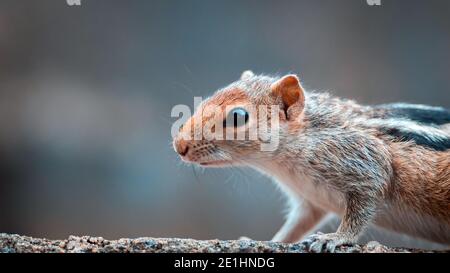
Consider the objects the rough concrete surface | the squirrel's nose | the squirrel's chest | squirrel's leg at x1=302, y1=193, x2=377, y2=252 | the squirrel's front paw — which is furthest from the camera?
the squirrel's chest

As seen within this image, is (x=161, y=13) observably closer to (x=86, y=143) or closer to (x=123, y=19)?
(x=123, y=19)

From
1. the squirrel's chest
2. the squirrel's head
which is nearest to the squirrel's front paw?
the squirrel's chest

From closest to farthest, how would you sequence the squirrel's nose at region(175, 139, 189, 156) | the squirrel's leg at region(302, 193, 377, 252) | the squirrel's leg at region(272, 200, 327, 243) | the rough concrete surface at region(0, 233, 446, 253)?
the rough concrete surface at region(0, 233, 446, 253)
the squirrel's leg at region(302, 193, 377, 252)
the squirrel's nose at region(175, 139, 189, 156)
the squirrel's leg at region(272, 200, 327, 243)

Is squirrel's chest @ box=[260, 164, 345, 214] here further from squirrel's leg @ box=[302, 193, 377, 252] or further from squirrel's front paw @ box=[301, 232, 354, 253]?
squirrel's front paw @ box=[301, 232, 354, 253]

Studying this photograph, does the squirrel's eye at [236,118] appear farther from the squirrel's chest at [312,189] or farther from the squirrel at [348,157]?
the squirrel's chest at [312,189]

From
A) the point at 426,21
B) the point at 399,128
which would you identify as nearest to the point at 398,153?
the point at 399,128

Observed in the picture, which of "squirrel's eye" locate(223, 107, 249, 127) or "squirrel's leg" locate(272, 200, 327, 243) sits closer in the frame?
"squirrel's eye" locate(223, 107, 249, 127)

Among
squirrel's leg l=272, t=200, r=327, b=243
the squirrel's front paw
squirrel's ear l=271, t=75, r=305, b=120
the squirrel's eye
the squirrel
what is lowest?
squirrel's leg l=272, t=200, r=327, b=243
